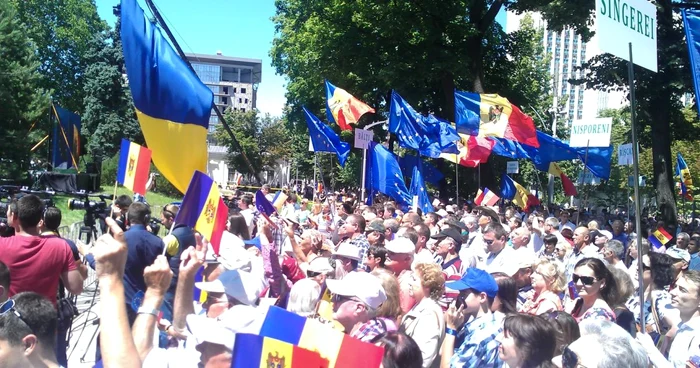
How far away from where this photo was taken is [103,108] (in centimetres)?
4362

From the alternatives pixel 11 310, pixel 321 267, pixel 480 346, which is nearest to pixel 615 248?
pixel 321 267

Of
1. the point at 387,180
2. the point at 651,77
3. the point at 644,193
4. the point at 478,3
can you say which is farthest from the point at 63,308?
the point at 644,193

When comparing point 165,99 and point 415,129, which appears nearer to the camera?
point 165,99

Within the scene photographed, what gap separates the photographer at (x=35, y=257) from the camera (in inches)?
173

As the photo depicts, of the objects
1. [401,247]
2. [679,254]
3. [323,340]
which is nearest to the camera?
[323,340]

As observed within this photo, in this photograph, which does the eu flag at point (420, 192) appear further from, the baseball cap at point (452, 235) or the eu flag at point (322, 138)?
the baseball cap at point (452, 235)

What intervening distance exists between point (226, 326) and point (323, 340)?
1.48 ft

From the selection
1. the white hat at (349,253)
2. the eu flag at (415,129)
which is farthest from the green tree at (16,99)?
the white hat at (349,253)

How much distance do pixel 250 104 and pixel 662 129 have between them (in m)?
105

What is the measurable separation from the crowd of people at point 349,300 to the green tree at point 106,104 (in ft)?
122

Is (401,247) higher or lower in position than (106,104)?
lower

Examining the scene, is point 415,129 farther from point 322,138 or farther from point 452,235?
point 452,235

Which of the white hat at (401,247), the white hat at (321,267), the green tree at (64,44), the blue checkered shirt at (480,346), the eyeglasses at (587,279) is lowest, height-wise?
the blue checkered shirt at (480,346)

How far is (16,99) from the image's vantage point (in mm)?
26484
